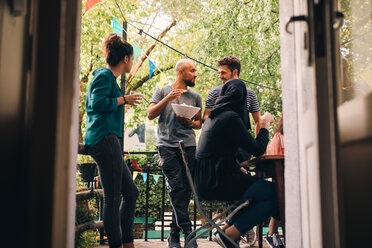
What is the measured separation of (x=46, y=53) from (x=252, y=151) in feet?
5.75

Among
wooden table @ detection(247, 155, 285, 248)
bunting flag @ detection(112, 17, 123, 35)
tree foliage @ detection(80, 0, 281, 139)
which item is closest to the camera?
wooden table @ detection(247, 155, 285, 248)

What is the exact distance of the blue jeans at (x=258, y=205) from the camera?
256cm

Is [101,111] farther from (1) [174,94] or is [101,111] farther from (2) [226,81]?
(2) [226,81]

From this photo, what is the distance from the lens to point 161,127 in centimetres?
361

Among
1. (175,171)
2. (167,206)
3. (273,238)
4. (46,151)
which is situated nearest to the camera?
(46,151)

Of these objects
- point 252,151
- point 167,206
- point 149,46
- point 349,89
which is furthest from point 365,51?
point 149,46

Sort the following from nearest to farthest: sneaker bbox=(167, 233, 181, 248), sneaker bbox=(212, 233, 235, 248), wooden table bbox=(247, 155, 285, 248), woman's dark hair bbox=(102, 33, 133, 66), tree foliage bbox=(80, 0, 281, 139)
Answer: wooden table bbox=(247, 155, 285, 248), sneaker bbox=(212, 233, 235, 248), woman's dark hair bbox=(102, 33, 133, 66), sneaker bbox=(167, 233, 181, 248), tree foliage bbox=(80, 0, 281, 139)

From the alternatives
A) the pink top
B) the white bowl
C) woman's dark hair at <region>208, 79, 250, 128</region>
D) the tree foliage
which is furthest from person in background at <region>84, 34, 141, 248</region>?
the tree foliage

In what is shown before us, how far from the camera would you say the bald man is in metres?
3.39

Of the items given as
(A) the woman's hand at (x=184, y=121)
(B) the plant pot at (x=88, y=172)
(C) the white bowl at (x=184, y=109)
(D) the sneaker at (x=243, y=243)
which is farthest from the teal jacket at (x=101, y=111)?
(D) the sneaker at (x=243, y=243)

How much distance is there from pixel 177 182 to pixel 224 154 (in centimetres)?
93

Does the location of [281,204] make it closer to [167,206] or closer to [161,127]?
[161,127]

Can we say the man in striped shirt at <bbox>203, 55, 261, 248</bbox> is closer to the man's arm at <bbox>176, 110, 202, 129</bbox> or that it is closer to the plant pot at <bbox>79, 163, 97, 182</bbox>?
the man's arm at <bbox>176, 110, 202, 129</bbox>

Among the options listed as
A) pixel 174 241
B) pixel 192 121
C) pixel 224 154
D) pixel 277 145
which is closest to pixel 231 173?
pixel 224 154
